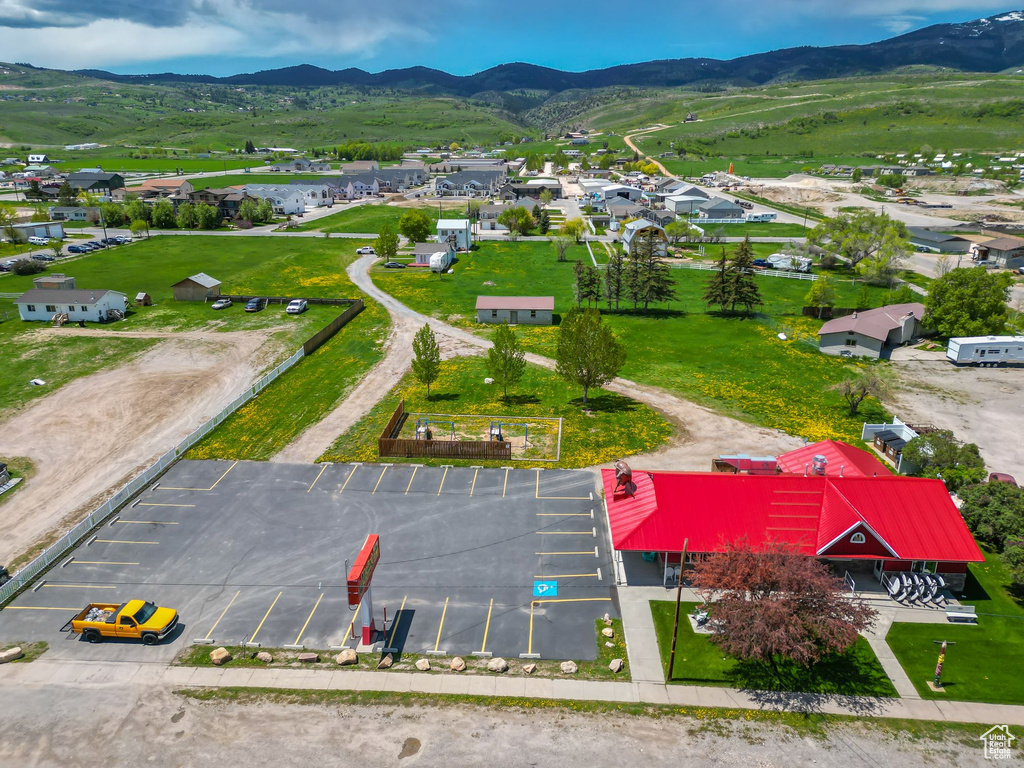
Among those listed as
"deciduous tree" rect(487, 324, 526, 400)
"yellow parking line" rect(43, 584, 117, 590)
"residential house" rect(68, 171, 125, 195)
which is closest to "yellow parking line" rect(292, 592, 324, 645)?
"yellow parking line" rect(43, 584, 117, 590)

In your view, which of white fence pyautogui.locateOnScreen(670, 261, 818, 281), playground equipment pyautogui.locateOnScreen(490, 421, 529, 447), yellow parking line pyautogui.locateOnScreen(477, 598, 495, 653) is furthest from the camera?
white fence pyautogui.locateOnScreen(670, 261, 818, 281)

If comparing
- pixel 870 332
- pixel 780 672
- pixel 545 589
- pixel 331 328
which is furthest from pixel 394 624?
pixel 870 332

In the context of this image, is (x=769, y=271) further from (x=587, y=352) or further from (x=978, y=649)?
(x=978, y=649)

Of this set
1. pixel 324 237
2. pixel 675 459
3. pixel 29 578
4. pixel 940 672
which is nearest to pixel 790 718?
pixel 940 672

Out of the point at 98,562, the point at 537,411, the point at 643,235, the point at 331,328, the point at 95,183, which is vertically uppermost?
the point at 95,183

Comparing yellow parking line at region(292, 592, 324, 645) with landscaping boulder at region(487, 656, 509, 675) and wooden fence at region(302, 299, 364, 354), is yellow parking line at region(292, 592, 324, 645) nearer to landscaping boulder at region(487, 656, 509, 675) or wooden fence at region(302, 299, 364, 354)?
landscaping boulder at region(487, 656, 509, 675)

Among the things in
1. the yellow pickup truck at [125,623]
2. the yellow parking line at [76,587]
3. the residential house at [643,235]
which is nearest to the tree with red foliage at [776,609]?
the yellow pickup truck at [125,623]

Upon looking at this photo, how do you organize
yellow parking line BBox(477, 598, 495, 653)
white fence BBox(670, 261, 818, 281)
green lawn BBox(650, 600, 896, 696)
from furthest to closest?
1. white fence BBox(670, 261, 818, 281)
2. yellow parking line BBox(477, 598, 495, 653)
3. green lawn BBox(650, 600, 896, 696)
